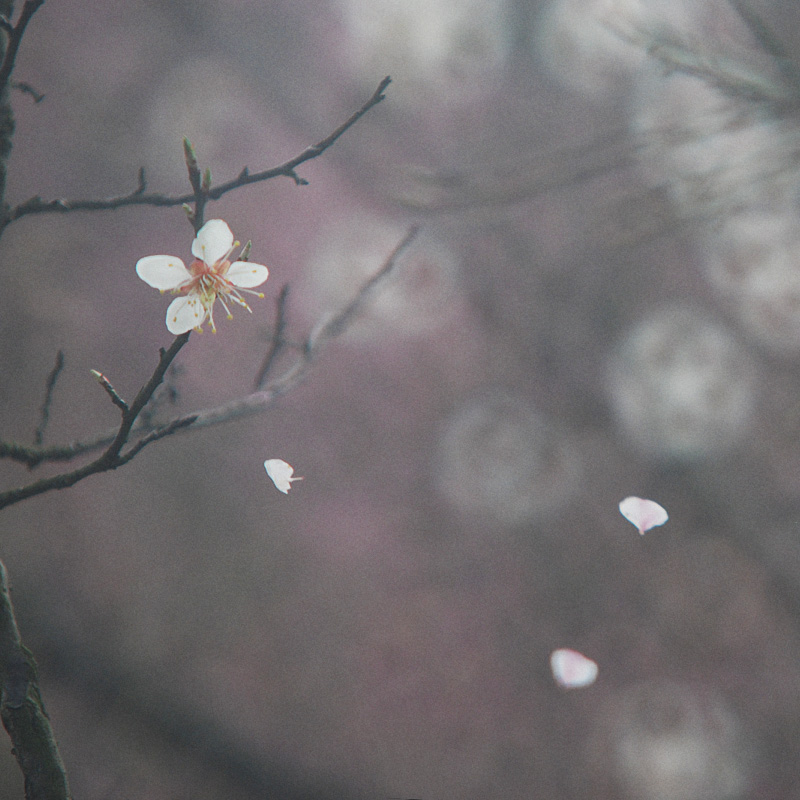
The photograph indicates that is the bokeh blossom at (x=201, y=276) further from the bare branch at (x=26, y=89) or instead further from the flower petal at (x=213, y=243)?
the bare branch at (x=26, y=89)

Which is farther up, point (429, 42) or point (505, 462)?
point (429, 42)

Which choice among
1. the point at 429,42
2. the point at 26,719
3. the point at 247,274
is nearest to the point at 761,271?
the point at 429,42

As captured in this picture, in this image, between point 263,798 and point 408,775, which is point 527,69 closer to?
point 408,775

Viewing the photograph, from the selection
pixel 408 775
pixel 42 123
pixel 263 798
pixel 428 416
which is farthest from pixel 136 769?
pixel 42 123

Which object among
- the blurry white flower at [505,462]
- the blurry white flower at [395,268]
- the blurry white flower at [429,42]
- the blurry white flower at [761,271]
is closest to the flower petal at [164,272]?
the blurry white flower at [505,462]

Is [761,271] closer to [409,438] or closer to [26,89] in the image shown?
[409,438]

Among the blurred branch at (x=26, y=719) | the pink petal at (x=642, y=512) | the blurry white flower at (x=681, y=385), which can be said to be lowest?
the blurred branch at (x=26, y=719)
